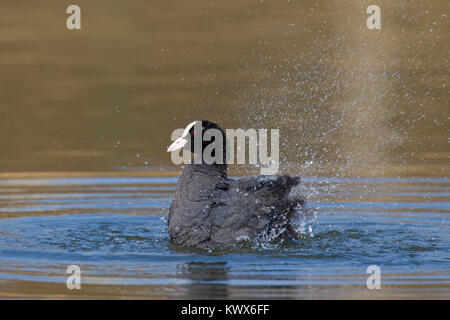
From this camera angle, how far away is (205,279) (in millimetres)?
6102

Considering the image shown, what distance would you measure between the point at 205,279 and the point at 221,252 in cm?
74

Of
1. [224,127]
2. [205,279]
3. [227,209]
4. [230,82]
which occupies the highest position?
[230,82]

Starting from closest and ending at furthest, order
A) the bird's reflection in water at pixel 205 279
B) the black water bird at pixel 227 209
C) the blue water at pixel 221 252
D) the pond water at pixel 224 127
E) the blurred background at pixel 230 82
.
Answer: the bird's reflection in water at pixel 205 279 → the blue water at pixel 221 252 → the pond water at pixel 224 127 → the black water bird at pixel 227 209 → the blurred background at pixel 230 82

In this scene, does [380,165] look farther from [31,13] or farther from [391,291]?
[31,13]

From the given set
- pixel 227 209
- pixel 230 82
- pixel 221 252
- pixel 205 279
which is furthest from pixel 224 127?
pixel 205 279

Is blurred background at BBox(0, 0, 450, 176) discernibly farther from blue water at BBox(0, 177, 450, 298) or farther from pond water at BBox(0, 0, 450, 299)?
blue water at BBox(0, 177, 450, 298)

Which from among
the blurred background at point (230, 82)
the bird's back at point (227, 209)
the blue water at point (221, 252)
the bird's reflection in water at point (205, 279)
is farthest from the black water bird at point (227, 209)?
the blurred background at point (230, 82)

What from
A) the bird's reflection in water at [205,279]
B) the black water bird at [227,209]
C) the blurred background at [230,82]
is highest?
the blurred background at [230,82]

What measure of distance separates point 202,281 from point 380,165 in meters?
4.55

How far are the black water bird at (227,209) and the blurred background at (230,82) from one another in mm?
2425

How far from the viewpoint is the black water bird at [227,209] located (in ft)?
22.8

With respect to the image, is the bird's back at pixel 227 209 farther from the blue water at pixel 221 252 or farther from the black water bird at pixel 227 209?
the blue water at pixel 221 252

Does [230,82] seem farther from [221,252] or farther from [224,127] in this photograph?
[221,252]

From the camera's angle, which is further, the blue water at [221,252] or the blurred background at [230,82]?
the blurred background at [230,82]
